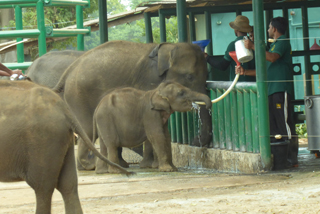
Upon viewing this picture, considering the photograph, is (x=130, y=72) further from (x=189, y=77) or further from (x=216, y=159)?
(x=216, y=159)

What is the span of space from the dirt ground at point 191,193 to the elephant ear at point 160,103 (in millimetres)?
792

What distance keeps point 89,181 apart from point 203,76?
2.15 metres

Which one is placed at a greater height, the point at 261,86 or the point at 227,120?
the point at 261,86

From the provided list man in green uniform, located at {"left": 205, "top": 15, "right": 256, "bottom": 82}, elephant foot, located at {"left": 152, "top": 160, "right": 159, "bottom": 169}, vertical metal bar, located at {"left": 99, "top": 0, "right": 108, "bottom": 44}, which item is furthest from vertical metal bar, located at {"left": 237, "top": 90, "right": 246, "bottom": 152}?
vertical metal bar, located at {"left": 99, "top": 0, "right": 108, "bottom": 44}

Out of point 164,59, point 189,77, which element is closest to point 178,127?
point 189,77

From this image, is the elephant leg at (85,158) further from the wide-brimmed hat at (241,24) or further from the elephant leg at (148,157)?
the wide-brimmed hat at (241,24)

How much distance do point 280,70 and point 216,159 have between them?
1406 millimetres

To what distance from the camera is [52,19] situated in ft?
77.3

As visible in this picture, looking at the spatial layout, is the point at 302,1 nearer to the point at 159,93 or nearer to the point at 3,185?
the point at 159,93

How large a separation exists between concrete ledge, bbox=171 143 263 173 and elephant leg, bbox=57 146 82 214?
3.05m

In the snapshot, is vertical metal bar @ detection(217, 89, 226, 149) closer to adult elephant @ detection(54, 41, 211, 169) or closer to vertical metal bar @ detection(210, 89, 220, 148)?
vertical metal bar @ detection(210, 89, 220, 148)

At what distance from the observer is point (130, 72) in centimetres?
813

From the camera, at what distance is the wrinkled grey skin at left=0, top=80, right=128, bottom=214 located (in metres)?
4.21

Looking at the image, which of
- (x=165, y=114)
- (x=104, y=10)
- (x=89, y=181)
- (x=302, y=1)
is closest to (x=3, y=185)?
(x=89, y=181)
